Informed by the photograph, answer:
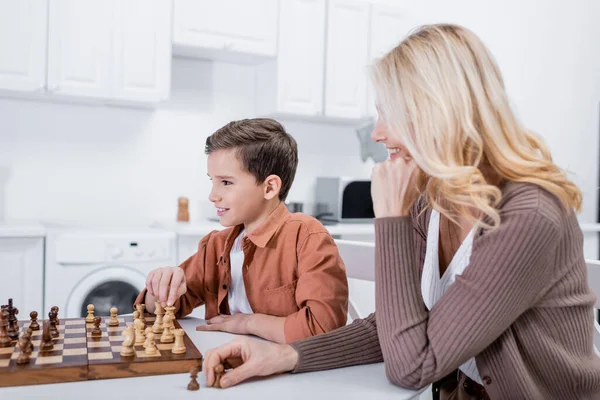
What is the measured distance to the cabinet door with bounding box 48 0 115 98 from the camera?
10.5 feet

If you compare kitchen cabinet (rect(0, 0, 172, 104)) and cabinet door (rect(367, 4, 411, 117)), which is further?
cabinet door (rect(367, 4, 411, 117))

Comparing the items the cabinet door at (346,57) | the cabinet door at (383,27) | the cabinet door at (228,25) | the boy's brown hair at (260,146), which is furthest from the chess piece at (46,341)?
the cabinet door at (383,27)

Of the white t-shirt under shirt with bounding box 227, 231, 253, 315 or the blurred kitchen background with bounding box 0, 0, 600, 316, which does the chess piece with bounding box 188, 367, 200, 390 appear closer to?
the white t-shirt under shirt with bounding box 227, 231, 253, 315

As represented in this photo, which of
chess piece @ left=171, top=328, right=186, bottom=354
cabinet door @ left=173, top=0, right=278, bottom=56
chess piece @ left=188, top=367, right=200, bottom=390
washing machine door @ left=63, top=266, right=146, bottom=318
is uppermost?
cabinet door @ left=173, top=0, right=278, bottom=56

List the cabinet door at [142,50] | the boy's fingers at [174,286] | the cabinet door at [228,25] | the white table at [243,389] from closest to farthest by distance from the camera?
the white table at [243,389] < the boy's fingers at [174,286] < the cabinet door at [142,50] < the cabinet door at [228,25]

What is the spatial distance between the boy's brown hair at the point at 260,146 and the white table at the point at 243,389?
2.01 feet

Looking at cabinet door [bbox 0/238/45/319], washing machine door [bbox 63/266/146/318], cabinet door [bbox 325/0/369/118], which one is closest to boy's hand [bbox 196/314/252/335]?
washing machine door [bbox 63/266/146/318]

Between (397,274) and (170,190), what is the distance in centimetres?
310

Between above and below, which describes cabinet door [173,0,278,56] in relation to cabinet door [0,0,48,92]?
above

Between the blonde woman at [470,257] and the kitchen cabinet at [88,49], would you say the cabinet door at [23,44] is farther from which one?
the blonde woman at [470,257]

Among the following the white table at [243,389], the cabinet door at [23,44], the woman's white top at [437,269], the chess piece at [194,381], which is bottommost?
the white table at [243,389]

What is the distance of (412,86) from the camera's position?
3.41 ft

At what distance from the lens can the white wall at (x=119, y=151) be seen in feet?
11.7

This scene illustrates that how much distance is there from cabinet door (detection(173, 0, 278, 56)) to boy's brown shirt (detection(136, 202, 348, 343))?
2302 millimetres
